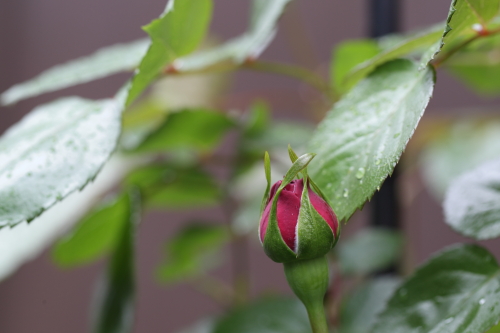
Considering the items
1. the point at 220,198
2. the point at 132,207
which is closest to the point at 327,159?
the point at 132,207

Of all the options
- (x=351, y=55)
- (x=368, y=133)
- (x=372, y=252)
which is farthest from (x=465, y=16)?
(x=372, y=252)

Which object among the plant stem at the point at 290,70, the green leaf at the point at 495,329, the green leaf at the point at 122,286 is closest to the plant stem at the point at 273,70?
the plant stem at the point at 290,70

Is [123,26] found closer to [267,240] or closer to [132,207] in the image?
[132,207]

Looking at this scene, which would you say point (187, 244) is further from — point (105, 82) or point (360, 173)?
point (105, 82)

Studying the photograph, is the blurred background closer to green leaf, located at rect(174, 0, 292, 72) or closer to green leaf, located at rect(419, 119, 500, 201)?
green leaf, located at rect(419, 119, 500, 201)

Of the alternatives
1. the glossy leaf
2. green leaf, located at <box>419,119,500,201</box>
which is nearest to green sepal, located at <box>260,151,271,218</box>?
the glossy leaf

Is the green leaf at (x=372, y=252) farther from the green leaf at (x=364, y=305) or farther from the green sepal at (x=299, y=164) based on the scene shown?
the green sepal at (x=299, y=164)
